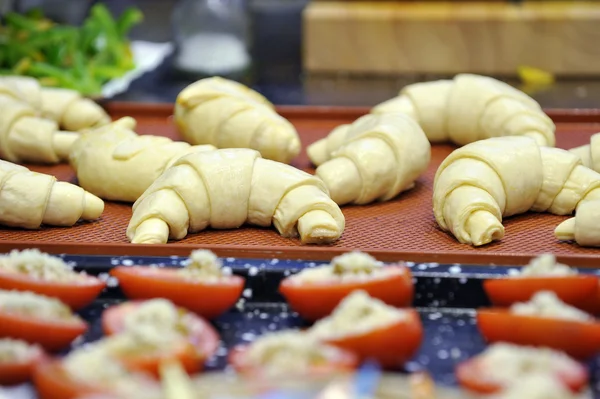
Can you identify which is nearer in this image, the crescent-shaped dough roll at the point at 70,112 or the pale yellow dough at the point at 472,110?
the pale yellow dough at the point at 472,110

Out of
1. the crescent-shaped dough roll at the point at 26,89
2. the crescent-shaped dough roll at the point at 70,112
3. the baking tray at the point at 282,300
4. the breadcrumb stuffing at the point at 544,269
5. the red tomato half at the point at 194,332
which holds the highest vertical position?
the crescent-shaped dough roll at the point at 26,89

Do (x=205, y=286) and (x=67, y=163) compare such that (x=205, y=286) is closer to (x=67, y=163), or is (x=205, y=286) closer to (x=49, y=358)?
(x=49, y=358)

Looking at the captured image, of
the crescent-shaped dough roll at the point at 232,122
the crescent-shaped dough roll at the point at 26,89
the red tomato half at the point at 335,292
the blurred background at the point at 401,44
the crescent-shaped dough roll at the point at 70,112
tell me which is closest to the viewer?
the red tomato half at the point at 335,292

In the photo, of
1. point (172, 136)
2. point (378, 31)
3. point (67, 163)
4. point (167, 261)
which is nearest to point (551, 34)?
point (378, 31)

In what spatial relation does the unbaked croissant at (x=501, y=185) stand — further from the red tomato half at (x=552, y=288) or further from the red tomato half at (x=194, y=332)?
the red tomato half at (x=194, y=332)

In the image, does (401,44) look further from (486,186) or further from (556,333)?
(556,333)

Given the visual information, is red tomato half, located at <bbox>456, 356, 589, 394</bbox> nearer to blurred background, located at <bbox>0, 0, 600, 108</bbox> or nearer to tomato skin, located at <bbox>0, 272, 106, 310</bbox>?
tomato skin, located at <bbox>0, 272, 106, 310</bbox>

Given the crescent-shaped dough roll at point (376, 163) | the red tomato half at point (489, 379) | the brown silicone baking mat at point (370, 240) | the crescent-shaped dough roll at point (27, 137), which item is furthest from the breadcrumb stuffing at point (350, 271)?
the crescent-shaped dough roll at point (27, 137)
